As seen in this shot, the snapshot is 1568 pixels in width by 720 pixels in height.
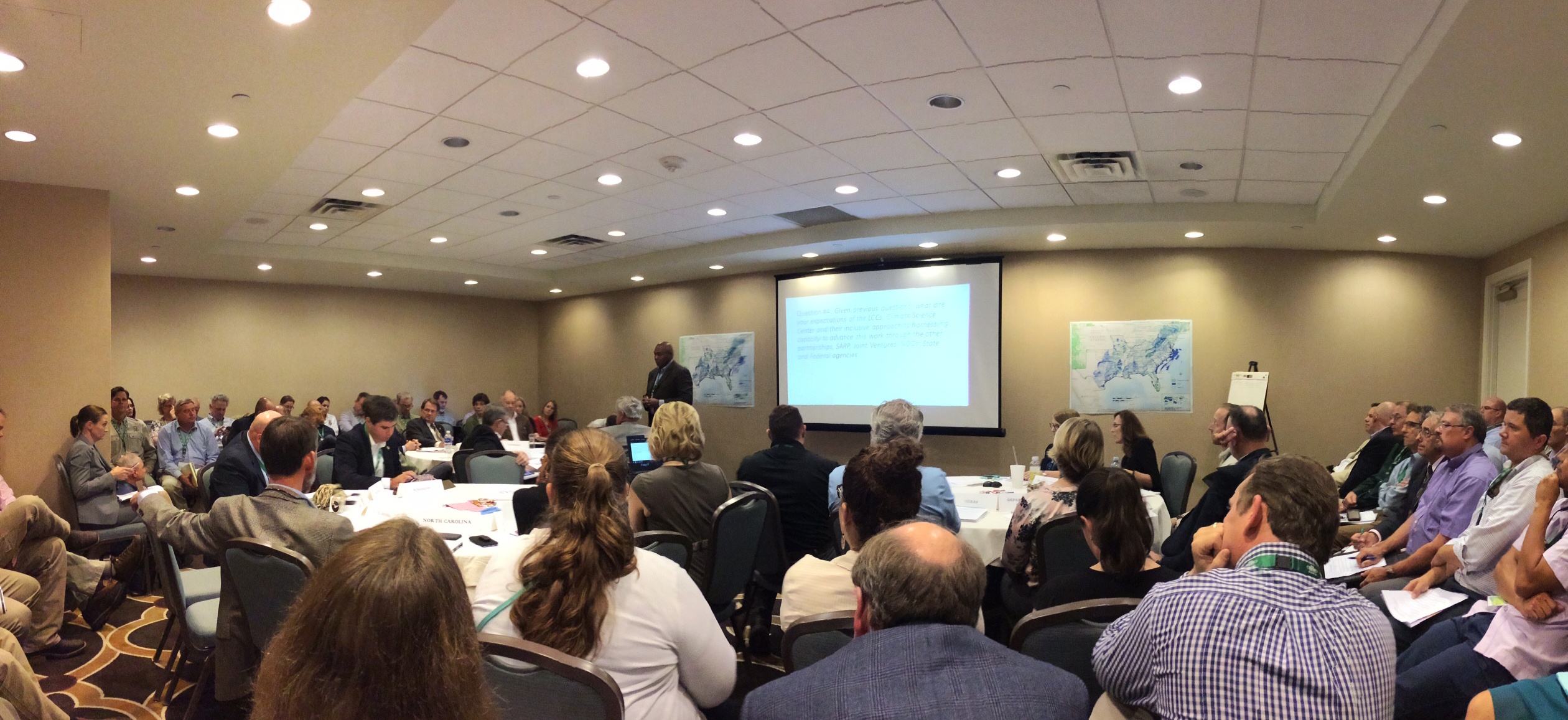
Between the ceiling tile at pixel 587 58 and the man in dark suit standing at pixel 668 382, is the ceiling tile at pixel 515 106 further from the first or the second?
the man in dark suit standing at pixel 668 382

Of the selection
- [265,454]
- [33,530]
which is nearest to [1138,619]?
[265,454]

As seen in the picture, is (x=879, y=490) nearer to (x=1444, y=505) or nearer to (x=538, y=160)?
(x=1444, y=505)

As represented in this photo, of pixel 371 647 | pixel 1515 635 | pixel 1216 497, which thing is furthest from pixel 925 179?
pixel 371 647

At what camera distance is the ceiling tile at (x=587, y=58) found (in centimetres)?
354

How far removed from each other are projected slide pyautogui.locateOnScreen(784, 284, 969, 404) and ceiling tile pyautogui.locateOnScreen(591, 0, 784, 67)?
16.5 ft

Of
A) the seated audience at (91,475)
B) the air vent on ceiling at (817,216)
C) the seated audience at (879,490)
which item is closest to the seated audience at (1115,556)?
the seated audience at (879,490)

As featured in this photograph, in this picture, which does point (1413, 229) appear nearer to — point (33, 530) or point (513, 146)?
point (513, 146)

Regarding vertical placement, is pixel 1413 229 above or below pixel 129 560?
above

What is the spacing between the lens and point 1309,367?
7328 mm

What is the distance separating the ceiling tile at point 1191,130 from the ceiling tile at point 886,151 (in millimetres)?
1265

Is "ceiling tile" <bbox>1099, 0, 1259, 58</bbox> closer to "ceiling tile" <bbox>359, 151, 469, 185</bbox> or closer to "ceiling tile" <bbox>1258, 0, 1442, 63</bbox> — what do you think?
"ceiling tile" <bbox>1258, 0, 1442, 63</bbox>

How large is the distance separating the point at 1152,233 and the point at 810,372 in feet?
12.7

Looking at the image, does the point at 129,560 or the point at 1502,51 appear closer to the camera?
the point at 1502,51

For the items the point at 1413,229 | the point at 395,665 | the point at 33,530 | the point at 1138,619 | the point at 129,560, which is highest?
the point at 1413,229
